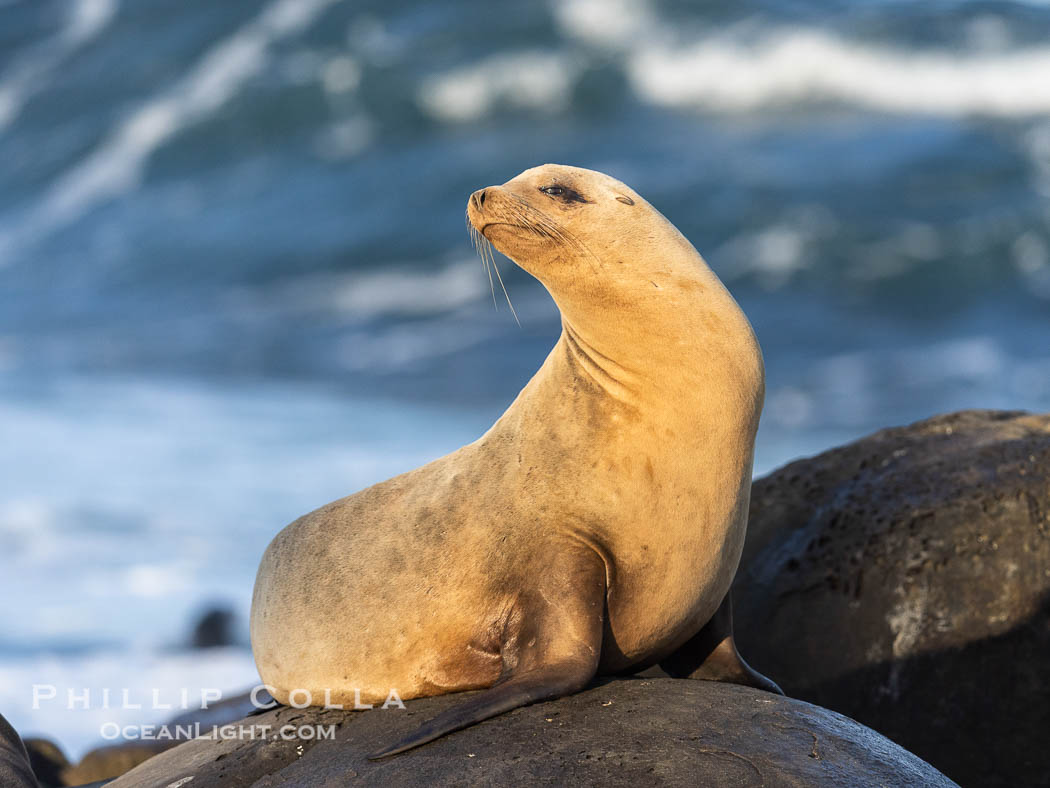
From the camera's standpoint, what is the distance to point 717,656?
13.0 ft

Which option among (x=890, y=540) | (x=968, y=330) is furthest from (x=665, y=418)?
(x=968, y=330)

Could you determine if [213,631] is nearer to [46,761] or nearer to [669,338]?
[46,761]

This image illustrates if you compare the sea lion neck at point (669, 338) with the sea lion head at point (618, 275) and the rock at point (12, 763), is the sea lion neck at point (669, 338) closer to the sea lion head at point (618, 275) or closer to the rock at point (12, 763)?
the sea lion head at point (618, 275)

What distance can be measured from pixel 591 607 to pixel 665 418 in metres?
0.55

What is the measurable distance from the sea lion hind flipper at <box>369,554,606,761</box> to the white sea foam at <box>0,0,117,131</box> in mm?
32599

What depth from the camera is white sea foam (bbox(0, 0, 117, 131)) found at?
3300 centimetres

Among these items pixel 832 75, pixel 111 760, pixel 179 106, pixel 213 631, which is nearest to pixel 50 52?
pixel 179 106

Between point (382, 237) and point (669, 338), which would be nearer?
point (669, 338)

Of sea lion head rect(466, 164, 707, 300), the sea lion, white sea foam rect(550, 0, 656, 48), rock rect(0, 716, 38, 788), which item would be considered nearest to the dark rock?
rock rect(0, 716, 38, 788)

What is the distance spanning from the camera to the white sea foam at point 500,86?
27734mm

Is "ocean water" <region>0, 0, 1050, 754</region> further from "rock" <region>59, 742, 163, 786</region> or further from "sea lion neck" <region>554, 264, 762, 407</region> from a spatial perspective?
"sea lion neck" <region>554, 264, 762, 407</region>

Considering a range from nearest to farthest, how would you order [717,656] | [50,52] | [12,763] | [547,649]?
[547,649]
[717,656]
[12,763]
[50,52]

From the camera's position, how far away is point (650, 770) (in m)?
3.01

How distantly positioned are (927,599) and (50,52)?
33.9m
